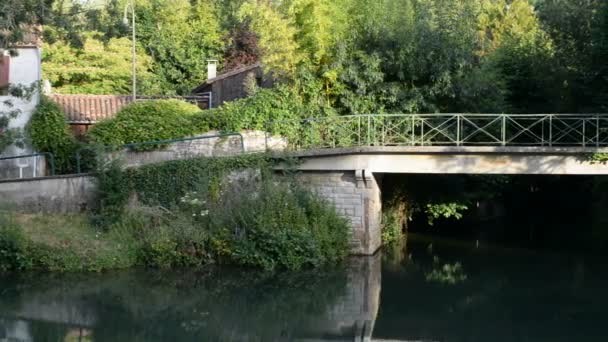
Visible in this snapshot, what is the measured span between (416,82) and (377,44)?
1588 millimetres

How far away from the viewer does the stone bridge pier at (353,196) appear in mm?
22547

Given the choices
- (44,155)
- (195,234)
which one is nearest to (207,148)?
(195,234)

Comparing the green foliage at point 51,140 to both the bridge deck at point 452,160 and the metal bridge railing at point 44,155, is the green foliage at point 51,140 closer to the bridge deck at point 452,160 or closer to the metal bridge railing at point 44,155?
the metal bridge railing at point 44,155

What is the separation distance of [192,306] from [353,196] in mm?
6206

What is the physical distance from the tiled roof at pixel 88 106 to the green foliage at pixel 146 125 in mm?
6392

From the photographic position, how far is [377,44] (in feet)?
84.8

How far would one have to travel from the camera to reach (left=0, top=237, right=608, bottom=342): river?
16219 millimetres

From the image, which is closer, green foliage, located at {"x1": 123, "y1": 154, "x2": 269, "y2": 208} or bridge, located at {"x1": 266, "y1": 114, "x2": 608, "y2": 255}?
bridge, located at {"x1": 266, "y1": 114, "x2": 608, "y2": 255}

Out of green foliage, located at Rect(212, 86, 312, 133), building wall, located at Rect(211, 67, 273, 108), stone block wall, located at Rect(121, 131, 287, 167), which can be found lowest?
stone block wall, located at Rect(121, 131, 287, 167)

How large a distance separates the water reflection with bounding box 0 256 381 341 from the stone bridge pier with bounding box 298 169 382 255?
1305 millimetres

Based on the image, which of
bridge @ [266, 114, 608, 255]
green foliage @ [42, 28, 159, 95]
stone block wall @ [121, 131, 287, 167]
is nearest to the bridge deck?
bridge @ [266, 114, 608, 255]

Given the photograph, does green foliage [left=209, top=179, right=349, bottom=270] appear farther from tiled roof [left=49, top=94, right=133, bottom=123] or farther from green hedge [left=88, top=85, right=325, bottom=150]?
tiled roof [left=49, top=94, right=133, bottom=123]

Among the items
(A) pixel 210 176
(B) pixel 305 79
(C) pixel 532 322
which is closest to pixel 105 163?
(A) pixel 210 176

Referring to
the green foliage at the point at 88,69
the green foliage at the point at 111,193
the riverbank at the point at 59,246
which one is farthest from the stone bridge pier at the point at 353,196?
the green foliage at the point at 88,69
